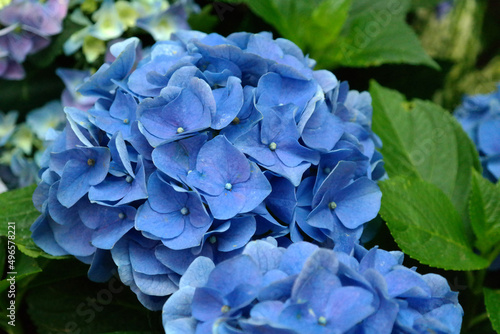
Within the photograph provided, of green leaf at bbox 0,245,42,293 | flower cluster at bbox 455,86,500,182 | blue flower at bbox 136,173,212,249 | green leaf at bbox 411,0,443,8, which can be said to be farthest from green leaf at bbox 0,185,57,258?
green leaf at bbox 411,0,443,8

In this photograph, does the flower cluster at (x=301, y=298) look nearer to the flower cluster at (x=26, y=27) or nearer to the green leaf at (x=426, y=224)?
the green leaf at (x=426, y=224)

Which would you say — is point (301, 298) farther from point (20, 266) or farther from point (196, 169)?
point (20, 266)

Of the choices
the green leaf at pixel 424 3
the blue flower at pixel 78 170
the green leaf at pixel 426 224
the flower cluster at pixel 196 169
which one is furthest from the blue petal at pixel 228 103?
the green leaf at pixel 424 3

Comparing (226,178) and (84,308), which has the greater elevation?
(226,178)

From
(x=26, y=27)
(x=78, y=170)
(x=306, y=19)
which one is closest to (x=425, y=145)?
(x=306, y=19)

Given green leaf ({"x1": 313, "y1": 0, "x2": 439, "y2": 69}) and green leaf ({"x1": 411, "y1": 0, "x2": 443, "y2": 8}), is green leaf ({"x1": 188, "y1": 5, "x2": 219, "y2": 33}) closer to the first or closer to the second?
green leaf ({"x1": 313, "y1": 0, "x2": 439, "y2": 69})

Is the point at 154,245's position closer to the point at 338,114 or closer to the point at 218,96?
the point at 218,96

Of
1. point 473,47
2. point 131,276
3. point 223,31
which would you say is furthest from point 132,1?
point 473,47

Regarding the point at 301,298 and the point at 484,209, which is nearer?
the point at 301,298
